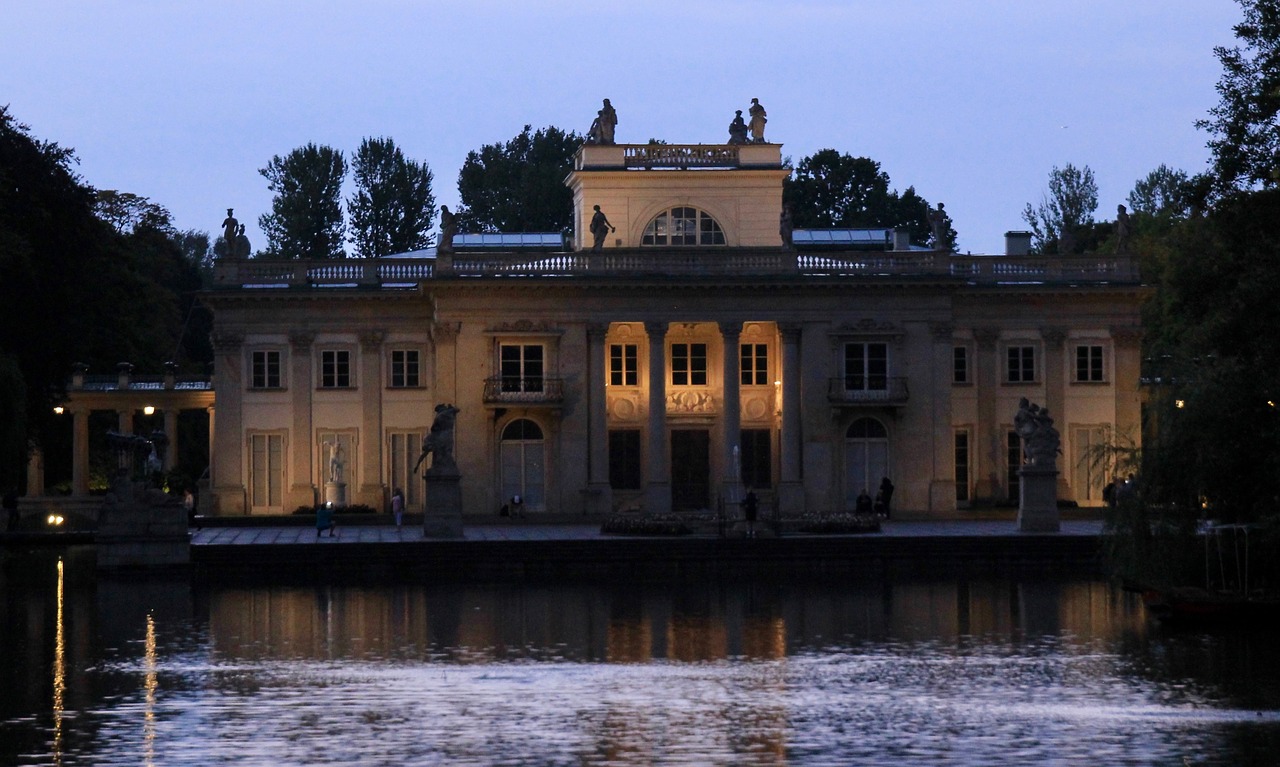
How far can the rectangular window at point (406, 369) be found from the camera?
2313 inches

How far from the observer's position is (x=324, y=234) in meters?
92.6

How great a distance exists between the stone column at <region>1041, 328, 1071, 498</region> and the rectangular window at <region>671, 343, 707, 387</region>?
10.1 metres

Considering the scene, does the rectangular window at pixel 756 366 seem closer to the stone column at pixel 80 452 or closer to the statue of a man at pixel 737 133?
the statue of a man at pixel 737 133

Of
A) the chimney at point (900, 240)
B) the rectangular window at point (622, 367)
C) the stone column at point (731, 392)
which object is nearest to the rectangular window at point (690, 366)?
the rectangular window at point (622, 367)

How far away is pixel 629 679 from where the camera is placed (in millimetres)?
24156

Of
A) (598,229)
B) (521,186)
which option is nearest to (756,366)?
(598,229)

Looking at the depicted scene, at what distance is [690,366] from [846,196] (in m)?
34.3

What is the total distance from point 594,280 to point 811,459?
8.05m

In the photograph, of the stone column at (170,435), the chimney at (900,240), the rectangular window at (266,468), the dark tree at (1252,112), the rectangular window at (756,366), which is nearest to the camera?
the dark tree at (1252,112)

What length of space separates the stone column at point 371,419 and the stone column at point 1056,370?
64.1 feet

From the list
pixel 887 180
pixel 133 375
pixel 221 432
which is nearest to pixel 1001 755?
pixel 221 432

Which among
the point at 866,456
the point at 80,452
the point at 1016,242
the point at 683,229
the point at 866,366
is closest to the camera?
the point at 866,366

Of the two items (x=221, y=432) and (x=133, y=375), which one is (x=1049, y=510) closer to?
(x=221, y=432)

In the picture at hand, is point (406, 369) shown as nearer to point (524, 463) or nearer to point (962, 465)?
point (524, 463)
